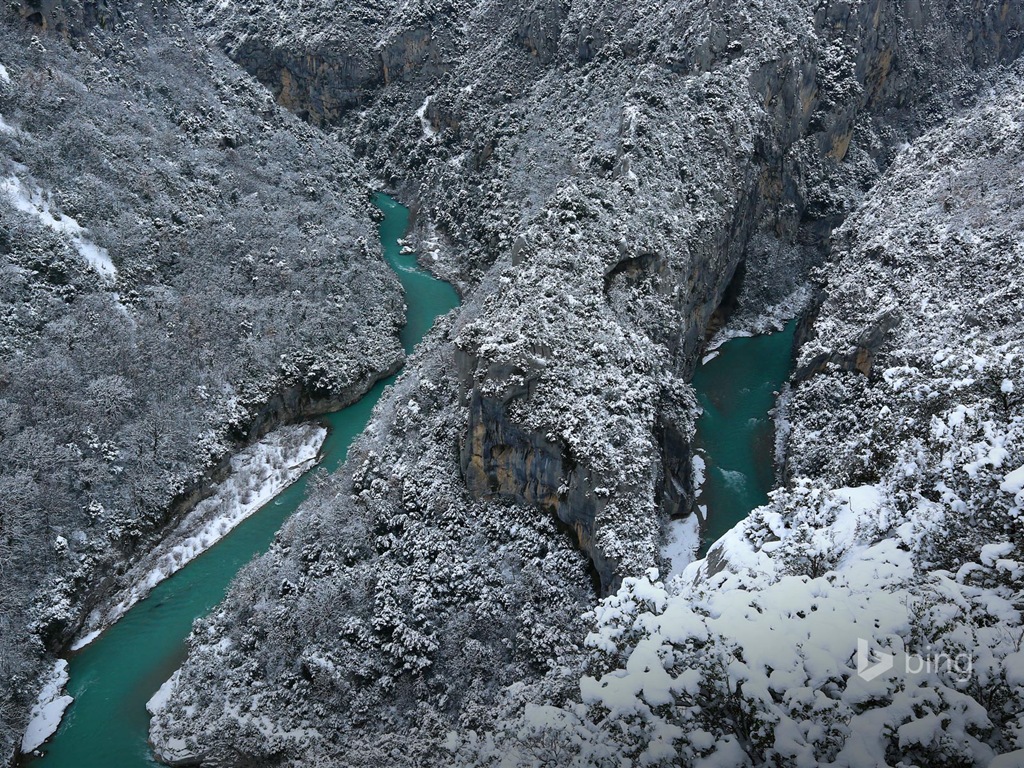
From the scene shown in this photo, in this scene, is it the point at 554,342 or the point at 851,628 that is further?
the point at 554,342

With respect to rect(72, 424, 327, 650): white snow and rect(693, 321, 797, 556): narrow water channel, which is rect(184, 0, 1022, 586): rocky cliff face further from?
rect(72, 424, 327, 650): white snow

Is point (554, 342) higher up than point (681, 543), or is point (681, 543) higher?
point (554, 342)

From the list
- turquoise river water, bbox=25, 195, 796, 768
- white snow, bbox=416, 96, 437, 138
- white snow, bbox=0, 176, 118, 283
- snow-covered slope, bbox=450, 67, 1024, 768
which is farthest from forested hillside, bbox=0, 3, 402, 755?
snow-covered slope, bbox=450, 67, 1024, 768

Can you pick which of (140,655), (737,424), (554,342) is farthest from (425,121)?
(140,655)

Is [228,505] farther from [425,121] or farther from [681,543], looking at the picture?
[425,121]

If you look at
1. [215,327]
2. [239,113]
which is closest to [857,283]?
[215,327]

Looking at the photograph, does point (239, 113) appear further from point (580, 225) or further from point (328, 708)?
point (328, 708)
